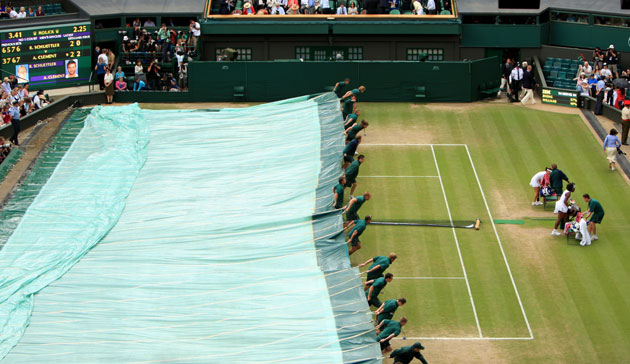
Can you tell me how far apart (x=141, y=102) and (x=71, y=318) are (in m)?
21.1

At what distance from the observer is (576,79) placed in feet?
147

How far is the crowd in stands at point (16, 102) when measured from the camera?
38.4m

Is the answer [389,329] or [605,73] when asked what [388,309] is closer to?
[389,329]

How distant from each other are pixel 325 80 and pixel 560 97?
9525 millimetres

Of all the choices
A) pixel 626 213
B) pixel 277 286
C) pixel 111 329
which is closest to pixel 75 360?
pixel 111 329

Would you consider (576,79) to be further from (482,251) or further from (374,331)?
(374,331)

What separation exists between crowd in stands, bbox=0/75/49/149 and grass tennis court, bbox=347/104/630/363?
1246cm

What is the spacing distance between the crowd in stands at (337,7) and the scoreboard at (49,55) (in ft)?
20.3

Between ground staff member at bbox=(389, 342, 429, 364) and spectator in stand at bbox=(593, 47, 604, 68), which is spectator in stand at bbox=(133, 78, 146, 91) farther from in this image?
ground staff member at bbox=(389, 342, 429, 364)

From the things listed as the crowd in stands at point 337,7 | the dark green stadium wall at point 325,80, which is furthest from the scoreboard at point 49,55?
the crowd in stands at point 337,7

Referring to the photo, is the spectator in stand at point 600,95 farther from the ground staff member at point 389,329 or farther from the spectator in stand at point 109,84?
the ground staff member at point 389,329

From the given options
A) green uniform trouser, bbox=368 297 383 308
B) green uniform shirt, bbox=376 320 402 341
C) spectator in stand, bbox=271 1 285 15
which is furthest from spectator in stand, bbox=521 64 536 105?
green uniform shirt, bbox=376 320 402 341

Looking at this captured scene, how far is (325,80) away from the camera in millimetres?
43906

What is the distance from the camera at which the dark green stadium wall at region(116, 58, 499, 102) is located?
144 ft
